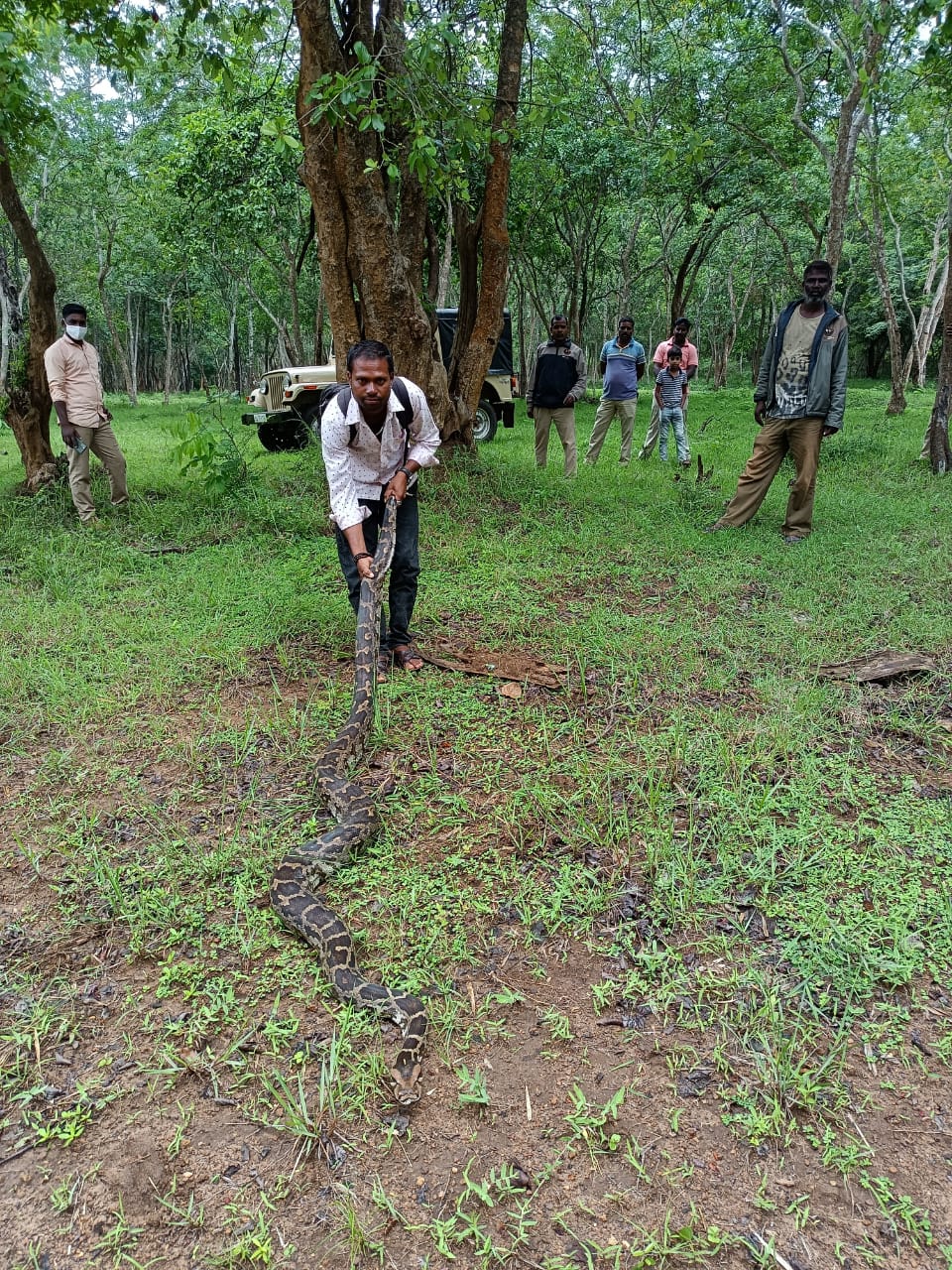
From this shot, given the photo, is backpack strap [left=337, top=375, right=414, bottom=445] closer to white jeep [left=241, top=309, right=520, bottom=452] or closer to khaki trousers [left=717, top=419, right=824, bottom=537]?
khaki trousers [left=717, top=419, right=824, bottom=537]

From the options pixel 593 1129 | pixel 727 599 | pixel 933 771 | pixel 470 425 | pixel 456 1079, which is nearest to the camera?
pixel 593 1129

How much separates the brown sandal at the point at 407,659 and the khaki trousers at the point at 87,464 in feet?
16.9

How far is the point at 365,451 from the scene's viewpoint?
488 centimetres

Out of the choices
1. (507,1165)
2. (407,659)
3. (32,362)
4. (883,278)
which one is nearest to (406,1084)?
(507,1165)

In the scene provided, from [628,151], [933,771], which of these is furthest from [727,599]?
[628,151]

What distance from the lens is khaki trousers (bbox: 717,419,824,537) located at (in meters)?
7.48

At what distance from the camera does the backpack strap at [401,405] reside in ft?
15.5

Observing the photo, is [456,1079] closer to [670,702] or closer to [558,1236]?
[558,1236]

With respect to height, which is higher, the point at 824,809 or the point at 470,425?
the point at 470,425

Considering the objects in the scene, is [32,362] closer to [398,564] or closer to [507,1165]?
[398,564]

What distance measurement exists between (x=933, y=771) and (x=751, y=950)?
5.79 feet

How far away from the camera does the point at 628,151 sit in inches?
715

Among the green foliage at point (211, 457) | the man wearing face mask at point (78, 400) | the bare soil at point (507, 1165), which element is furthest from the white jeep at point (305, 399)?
the bare soil at point (507, 1165)

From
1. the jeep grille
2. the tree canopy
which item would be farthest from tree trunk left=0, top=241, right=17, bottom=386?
the jeep grille
